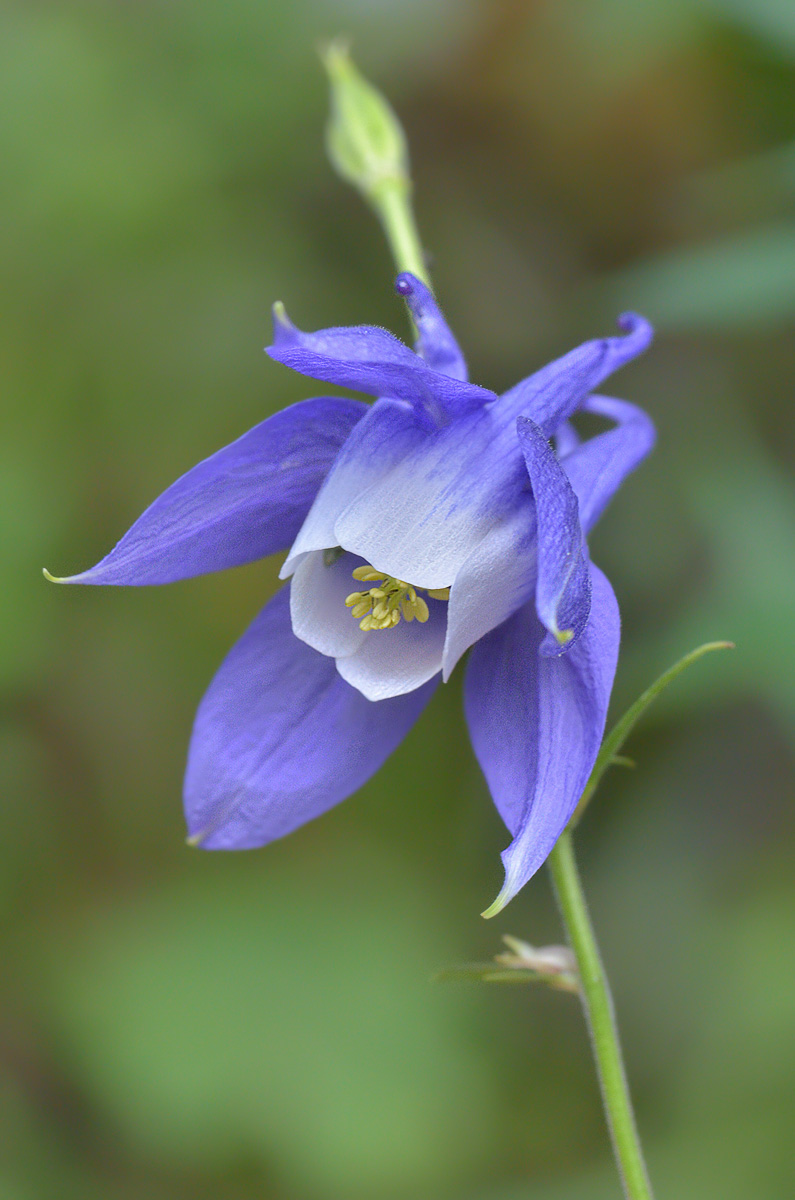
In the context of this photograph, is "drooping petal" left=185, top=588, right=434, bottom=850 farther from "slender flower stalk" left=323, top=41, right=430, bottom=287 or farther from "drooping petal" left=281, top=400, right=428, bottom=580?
"slender flower stalk" left=323, top=41, right=430, bottom=287

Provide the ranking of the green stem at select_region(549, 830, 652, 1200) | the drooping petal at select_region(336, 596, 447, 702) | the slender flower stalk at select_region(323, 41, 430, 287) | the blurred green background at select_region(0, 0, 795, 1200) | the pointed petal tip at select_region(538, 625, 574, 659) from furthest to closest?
the blurred green background at select_region(0, 0, 795, 1200) → the slender flower stalk at select_region(323, 41, 430, 287) → the drooping petal at select_region(336, 596, 447, 702) → the green stem at select_region(549, 830, 652, 1200) → the pointed petal tip at select_region(538, 625, 574, 659)

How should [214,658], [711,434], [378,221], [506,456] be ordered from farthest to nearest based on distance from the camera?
[378,221]
[214,658]
[711,434]
[506,456]

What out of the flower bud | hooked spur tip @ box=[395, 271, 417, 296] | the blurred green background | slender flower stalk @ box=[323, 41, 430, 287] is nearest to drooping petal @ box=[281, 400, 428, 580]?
hooked spur tip @ box=[395, 271, 417, 296]

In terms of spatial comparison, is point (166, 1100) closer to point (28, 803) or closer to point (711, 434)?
point (28, 803)

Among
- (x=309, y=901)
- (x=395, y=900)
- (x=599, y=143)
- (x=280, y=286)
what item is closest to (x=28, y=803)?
(x=309, y=901)

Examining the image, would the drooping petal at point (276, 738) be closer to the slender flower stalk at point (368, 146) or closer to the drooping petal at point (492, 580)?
the drooping petal at point (492, 580)

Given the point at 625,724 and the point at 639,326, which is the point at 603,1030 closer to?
the point at 625,724
